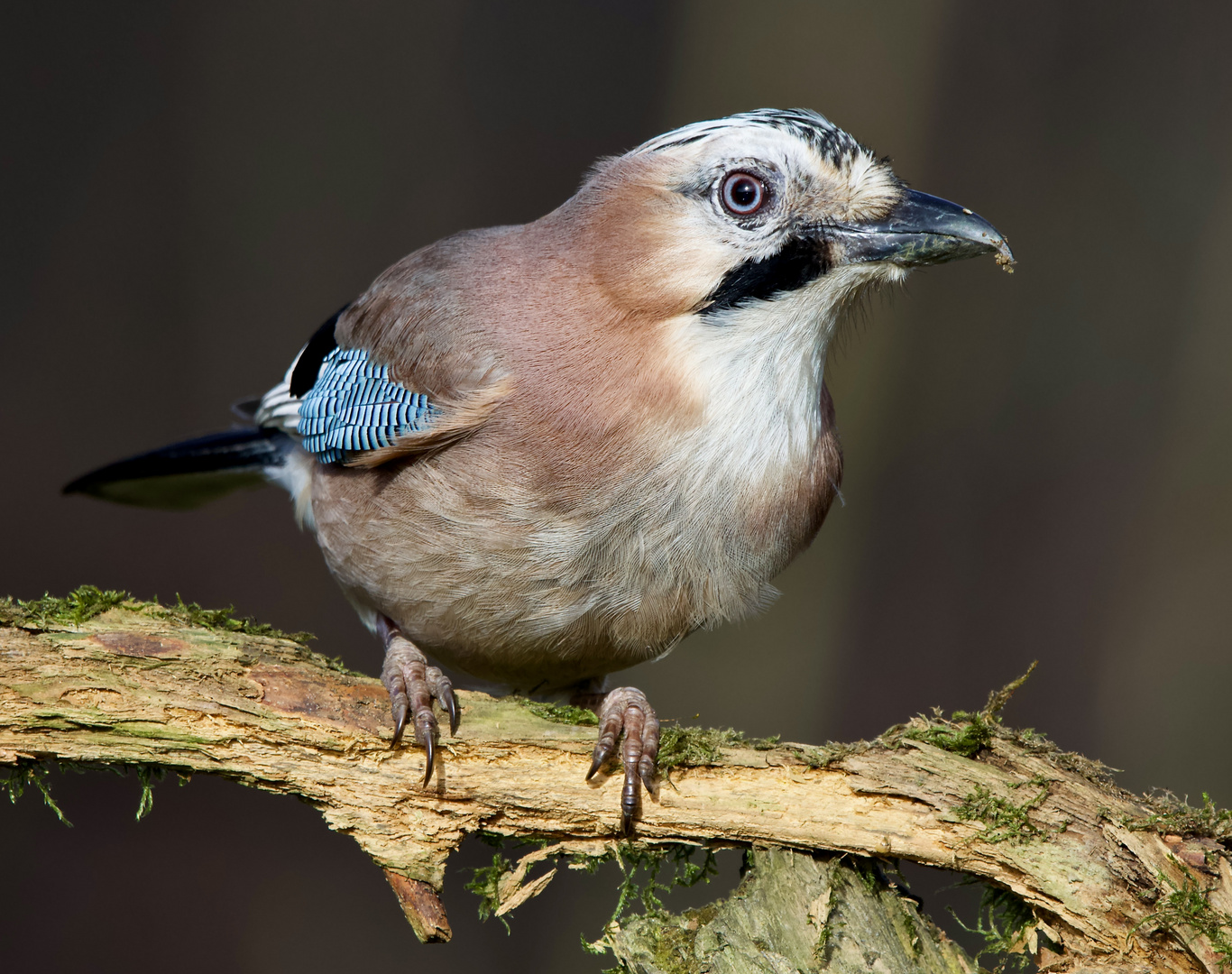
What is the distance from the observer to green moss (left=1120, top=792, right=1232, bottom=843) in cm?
224

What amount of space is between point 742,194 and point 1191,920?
6.28 ft

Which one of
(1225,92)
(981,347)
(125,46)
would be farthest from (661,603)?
(1225,92)

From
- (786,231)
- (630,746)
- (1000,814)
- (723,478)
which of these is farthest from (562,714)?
(786,231)

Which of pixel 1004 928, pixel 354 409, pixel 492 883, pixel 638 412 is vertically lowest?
pixel 492 883

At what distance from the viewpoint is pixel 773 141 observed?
267 centimetres

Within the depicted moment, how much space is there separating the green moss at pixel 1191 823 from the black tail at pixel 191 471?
119 inches

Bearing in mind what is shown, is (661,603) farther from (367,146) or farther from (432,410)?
(367,146)

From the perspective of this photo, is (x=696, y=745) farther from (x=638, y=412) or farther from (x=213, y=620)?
(x=213, y=620)

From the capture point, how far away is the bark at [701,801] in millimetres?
2188

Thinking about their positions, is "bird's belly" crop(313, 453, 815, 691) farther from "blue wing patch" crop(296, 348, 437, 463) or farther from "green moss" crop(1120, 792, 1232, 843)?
"green moss" crop(1120, 792, 1232, 843)

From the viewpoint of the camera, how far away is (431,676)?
8.50 ft

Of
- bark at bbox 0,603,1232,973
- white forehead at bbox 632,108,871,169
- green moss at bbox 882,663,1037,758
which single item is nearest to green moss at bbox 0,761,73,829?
bark at bbox 0,603,1232,973

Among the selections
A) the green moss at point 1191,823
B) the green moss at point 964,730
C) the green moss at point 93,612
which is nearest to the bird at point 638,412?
the green moss at point 93,612

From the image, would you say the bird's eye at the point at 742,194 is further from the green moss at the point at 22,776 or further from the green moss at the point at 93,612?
the green moss at the point at 22,776
